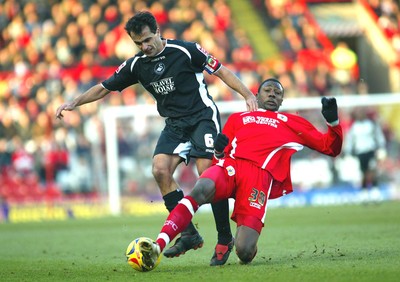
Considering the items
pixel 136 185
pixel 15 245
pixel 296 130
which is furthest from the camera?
pixel 136 185

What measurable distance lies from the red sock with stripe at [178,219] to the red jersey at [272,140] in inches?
34.2

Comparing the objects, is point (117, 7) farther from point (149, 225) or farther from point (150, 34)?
point (150, 34)

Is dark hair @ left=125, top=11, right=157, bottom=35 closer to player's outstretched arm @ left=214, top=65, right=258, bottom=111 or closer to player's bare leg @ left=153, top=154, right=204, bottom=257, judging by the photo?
player's outstretched arm @ left=214, top=65, right=258, bottom=111

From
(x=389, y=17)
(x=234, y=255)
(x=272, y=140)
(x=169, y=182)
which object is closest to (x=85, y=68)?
(x=389, y=17)

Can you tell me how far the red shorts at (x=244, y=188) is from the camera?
26.2ft

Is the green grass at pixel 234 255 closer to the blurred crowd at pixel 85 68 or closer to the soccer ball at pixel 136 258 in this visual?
the soccer ball at pixel 136 258

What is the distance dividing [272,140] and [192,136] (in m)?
0.93

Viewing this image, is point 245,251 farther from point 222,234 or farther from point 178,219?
point 178,219

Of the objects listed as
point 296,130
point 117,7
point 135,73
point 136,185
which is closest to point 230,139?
point 296,130

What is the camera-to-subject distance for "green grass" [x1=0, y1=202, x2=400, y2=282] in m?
7.34

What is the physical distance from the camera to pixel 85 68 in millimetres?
25094

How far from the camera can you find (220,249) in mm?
8414

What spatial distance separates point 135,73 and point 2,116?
14.9m

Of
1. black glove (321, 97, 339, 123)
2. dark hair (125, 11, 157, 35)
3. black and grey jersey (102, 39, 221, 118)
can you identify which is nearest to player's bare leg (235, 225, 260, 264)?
black glove (321, 97, 339, 123)
